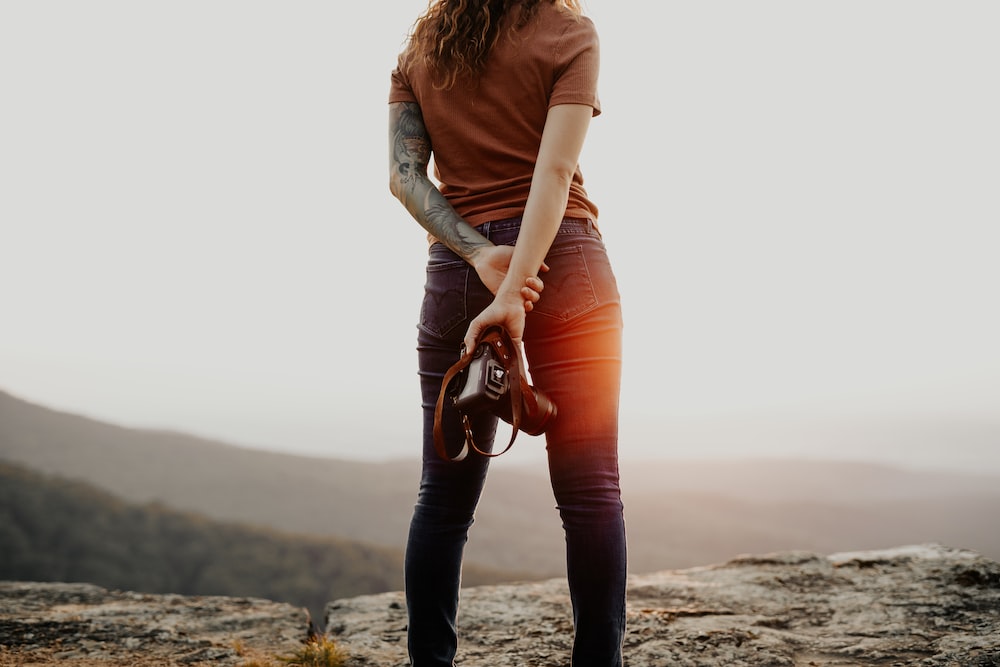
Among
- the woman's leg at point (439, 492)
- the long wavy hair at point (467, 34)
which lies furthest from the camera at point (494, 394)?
the long wavy hair at point (467, 34)

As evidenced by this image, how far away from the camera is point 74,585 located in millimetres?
3658

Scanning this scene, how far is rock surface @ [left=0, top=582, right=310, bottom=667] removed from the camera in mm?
2557

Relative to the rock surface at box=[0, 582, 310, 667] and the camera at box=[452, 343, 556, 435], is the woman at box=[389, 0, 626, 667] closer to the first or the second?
the camera at box=[452, 343, 556, 435]

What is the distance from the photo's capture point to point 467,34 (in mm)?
1620

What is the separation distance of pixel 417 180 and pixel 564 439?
0.78 m

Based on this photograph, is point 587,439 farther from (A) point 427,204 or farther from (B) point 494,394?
(A) point 427,204

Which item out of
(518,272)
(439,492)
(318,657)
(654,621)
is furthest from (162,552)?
(518,272)

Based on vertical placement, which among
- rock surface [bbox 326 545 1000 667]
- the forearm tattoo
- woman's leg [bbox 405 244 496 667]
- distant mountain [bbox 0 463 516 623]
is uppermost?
the forearm tattoo

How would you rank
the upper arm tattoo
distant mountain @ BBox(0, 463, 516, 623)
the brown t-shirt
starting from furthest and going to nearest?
distant mountain @ BBox(0, 463, 516, 623) → the upper arm tattoo → the brown t-shirt

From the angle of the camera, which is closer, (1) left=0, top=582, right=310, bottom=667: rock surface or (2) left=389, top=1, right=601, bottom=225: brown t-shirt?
(2) left=389, top=1, right=601, bottom=225: brown t-shirt

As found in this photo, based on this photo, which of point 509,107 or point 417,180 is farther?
point 417,180

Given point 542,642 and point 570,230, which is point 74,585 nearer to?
point 542,642

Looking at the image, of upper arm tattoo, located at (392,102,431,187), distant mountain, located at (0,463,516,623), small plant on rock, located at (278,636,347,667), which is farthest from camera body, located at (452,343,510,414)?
distant mountain, located at (0,463,516,623)

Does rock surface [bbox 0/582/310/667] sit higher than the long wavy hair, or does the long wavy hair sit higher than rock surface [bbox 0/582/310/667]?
the long wavy hair
